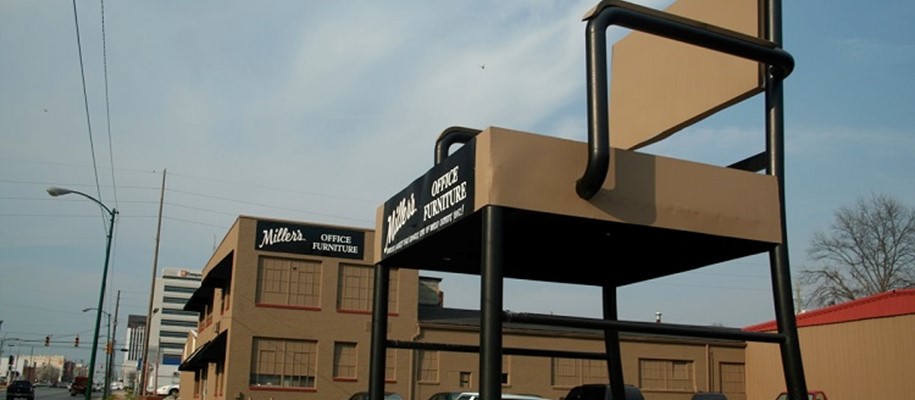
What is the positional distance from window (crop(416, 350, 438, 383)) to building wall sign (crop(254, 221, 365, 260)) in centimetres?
517

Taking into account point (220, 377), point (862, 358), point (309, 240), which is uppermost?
point (309, 240)

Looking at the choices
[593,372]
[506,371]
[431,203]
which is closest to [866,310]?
[593,372]

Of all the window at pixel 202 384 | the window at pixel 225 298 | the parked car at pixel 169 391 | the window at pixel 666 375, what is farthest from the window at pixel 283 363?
the parked car at pixel 169 391

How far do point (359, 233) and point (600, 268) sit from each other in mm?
30480

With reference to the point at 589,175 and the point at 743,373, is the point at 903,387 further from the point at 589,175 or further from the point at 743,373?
the point at 589,175

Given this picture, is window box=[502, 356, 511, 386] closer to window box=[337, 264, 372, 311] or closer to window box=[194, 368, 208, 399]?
window box=[337, 264, 372, 311]

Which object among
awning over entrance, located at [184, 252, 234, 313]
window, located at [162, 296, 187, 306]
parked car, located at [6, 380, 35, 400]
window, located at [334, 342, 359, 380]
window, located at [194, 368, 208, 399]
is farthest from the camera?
window, located at [162, 296, 187, 306]

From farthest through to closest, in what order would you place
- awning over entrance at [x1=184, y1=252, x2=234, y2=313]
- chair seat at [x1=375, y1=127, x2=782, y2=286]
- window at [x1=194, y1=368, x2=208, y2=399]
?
window at [x1=194, y1=368, x2=208, y2=399] → awning over entrance at [x1=184, y1=252, x2=234, y2=313] → chair seat at [x1=375, y1=127, x2=782, y2=286]

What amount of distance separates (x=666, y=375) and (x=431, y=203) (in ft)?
123

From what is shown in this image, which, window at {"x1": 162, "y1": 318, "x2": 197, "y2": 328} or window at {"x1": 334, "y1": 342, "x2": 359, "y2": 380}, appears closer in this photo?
window at {"x1": 334, "y1": 342, "x2": 359, "y2": 380}

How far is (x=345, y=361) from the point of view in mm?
38969

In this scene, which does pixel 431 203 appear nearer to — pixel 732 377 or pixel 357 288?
pixel 357 288

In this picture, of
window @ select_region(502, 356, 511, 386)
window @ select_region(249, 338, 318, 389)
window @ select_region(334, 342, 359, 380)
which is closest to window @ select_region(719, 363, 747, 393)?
window @ select_region(502, 356, 511, 386)

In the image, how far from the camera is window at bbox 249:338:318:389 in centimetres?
3756
